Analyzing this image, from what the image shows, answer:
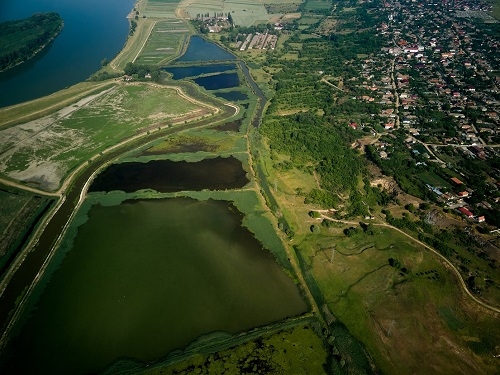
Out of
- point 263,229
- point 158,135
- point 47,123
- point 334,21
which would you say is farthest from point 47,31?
point 263,229

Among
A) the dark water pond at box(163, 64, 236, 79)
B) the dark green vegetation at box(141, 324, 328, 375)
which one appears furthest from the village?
the dark water pond at box(163, 64, 236, 79)

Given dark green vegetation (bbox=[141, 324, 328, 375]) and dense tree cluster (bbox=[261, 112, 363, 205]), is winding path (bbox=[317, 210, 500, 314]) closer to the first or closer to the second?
dense tree cluster (bbox=[261, 112, 363, 205])

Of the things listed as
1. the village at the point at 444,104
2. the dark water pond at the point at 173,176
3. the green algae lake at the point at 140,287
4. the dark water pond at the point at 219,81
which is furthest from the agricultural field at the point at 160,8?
the green algae lake at the point at 140,287

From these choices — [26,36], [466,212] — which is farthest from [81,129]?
[466,212]

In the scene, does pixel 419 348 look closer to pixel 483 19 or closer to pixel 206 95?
pixel 206 95

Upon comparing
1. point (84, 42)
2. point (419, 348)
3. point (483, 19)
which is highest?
point (483, 19)

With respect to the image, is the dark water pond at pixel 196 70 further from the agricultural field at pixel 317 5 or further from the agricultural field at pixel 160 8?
the agricultural field at pixel 317 5
